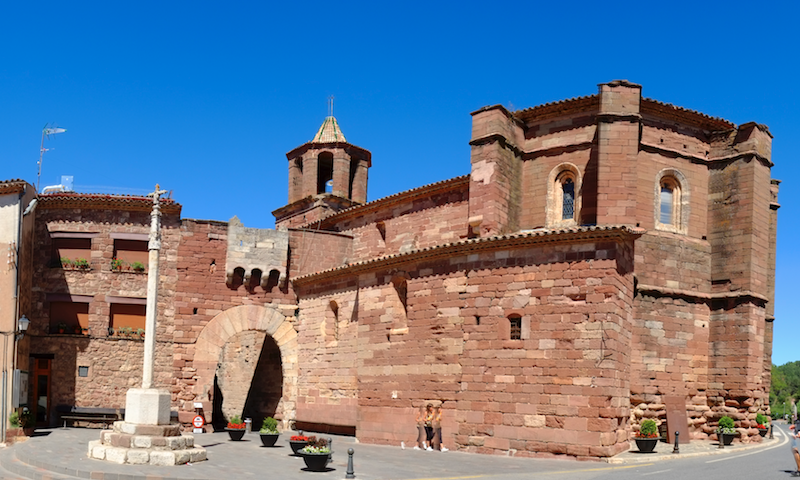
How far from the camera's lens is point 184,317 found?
2442cm

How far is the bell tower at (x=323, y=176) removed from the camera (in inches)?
1346

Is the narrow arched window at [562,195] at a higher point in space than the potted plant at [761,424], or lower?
higher

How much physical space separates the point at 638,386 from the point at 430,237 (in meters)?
8.23

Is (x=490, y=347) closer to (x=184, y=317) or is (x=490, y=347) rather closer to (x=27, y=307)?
(x=184, y=317)

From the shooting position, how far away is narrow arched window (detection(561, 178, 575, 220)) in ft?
74.0

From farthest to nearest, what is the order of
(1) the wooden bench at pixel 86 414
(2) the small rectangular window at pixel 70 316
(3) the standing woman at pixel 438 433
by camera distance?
(2) the small rectangular window at pixel 70 316 < (1) the wooden bench at pixel 86 414 < (3) the standing woman at pixel 438 433

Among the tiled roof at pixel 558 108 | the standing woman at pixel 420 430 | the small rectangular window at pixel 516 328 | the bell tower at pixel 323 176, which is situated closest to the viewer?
the small rectangular window at pixel 516 328

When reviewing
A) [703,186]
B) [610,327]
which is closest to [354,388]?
[610,327]

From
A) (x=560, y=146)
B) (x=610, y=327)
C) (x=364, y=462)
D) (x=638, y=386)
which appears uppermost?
(x=560, y=146)

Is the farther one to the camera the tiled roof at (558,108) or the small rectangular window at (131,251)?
the small rectangular window at (131,251)

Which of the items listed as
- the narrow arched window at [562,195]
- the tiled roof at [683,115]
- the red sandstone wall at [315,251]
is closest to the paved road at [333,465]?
the narrow arched window at [562,195]

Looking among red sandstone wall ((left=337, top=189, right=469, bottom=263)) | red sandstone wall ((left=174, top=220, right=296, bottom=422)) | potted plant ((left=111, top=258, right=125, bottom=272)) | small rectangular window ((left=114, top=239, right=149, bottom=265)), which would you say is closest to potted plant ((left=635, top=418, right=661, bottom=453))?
red sandstone wall ((left=337, top=189, right=469, bottom=263))

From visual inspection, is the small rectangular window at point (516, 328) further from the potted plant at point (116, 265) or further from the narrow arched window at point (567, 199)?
the potted plant at point (116, 265)

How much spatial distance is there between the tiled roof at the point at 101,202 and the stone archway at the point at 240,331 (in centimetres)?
401
